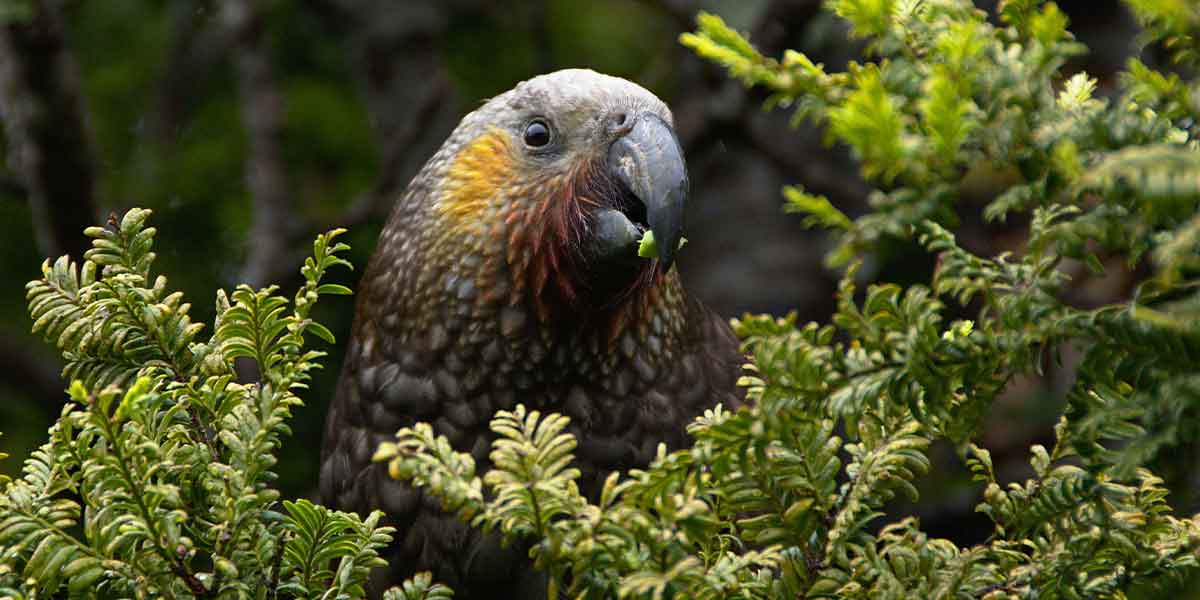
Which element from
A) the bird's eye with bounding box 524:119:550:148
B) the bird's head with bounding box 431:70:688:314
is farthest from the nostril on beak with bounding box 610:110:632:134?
the bird's eye with bounding box 524:119:550:148

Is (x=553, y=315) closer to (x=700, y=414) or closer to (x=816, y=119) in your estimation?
(x=700, y=414)

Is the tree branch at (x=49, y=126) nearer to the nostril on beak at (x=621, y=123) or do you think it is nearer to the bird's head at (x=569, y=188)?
the bird's head at (x=569, y=188)

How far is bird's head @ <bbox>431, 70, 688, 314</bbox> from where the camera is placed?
8.64 feet

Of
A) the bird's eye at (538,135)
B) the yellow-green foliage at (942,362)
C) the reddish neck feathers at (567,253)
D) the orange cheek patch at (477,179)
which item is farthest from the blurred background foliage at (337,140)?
the yellow-green foliage at (942,362)

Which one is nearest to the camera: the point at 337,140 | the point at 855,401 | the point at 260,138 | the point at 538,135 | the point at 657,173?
the point at 855,401

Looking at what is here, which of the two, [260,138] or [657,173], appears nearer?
[657,173]

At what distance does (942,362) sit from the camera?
128cm

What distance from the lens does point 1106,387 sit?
1323 millimetres

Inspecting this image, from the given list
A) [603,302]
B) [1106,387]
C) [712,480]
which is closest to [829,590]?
[712,480]

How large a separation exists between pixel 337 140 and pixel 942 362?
4.96m

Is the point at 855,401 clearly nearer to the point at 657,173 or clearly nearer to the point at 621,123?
the point at 657,173

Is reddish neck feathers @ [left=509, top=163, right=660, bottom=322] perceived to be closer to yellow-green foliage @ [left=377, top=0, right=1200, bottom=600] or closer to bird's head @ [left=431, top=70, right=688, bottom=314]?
bird's head @ [left=431, top=70, right=688, bottom=314]

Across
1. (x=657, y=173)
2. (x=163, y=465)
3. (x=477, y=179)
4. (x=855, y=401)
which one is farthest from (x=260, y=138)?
(x=855, y=401)

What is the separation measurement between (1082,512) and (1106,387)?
215mm
